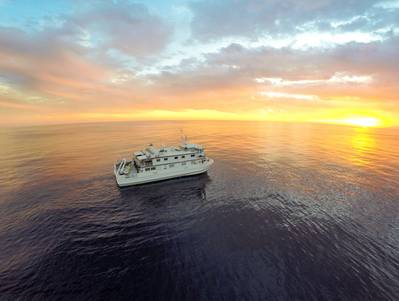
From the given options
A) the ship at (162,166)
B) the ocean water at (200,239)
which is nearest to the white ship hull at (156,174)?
the ship at (162,166)

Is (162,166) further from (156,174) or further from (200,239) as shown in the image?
(200,239)

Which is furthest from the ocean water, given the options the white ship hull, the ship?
the ship

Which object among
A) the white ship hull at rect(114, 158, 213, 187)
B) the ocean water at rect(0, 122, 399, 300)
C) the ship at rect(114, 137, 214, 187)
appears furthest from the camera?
the ship at rect(114, 137, 214, 187)

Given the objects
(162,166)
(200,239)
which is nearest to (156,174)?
(162,166)

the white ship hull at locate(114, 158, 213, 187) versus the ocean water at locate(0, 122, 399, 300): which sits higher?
the white ship hull at locate(114, 158, 213, 187)

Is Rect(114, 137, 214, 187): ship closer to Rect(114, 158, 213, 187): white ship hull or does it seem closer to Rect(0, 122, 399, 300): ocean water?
Rect(114, 158, 213, 187): white ship hull

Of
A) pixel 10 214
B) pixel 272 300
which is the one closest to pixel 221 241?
pixel 272 300
